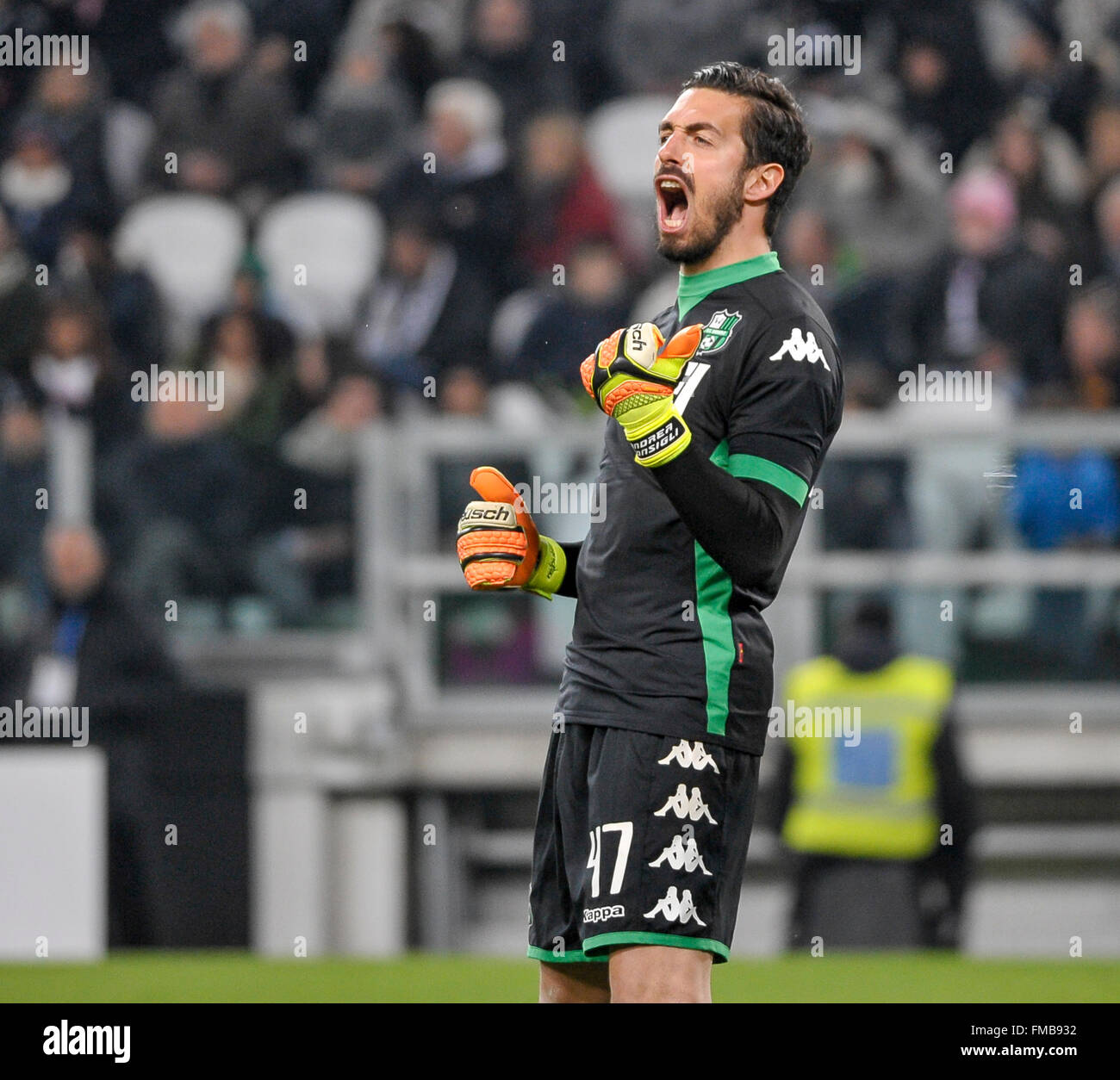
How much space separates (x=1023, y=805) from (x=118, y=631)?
372 centimetres

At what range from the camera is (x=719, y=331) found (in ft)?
9.39

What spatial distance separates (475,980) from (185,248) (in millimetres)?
4117

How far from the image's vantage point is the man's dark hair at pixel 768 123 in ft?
9.67

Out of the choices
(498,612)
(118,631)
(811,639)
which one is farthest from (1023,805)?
(118,631)

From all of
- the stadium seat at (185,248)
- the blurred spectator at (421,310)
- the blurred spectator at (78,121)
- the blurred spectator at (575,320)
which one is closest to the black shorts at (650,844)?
the blurred spectator at (575,320)

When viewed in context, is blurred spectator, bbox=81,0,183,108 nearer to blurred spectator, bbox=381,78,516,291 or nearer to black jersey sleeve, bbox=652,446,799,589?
blurred spectator, bbox=381,78,516,291

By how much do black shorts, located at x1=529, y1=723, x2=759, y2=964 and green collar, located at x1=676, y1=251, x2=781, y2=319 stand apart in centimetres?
68

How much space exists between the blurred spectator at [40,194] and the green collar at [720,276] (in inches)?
259

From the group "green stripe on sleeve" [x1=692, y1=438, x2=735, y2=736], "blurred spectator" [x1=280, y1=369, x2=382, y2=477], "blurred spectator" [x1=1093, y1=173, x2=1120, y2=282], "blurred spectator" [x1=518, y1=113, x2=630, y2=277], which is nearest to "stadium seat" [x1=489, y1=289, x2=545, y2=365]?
"blurred spectator" [x1=518, y1=113, x2=630, y2=277]

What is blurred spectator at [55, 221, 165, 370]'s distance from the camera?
8.62m

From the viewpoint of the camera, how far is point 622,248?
8758mm

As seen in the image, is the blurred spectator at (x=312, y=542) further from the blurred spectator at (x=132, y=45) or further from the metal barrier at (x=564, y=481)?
the blurred spectator at (x=132, y=45)

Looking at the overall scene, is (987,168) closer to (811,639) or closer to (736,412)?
(811,639)

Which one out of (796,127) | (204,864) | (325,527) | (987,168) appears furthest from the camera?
(987,168)
